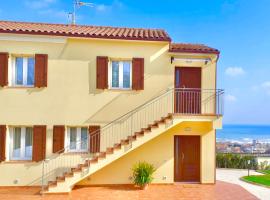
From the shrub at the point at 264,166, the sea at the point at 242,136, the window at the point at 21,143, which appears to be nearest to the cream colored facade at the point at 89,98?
the window at the point at 21,143

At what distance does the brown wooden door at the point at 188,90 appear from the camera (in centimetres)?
1355

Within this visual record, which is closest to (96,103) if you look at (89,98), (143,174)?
(89,98)

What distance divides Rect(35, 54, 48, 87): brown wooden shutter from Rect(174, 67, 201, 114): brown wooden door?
654 cm

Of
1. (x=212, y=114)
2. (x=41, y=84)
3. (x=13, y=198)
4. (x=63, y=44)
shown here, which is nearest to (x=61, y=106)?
(x=41, y=84)

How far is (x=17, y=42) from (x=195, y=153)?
1052cm

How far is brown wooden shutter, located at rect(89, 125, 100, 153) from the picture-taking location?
13008 mm

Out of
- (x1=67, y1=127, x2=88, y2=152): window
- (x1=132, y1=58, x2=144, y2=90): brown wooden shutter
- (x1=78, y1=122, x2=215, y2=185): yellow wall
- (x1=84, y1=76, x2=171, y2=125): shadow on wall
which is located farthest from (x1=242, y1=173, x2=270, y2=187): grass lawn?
(x1=67, y1=127, x2=88, y2=152): window

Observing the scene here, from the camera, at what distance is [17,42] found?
12781 millimetres

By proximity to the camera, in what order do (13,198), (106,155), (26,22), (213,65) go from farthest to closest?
(26,22) < (213,65) < (106,155) < (13,198)

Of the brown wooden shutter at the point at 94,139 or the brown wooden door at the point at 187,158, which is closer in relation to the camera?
→ the brown wooden shutter at the point at 94,139

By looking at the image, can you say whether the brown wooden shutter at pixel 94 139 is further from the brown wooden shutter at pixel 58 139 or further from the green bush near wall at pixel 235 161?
the green bush near wall at pixel 235 161

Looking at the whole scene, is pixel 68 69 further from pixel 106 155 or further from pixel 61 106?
pixel 106 155

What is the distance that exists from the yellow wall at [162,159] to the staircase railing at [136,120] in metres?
0.85

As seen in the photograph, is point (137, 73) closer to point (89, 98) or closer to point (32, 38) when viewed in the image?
point (89, 98)
